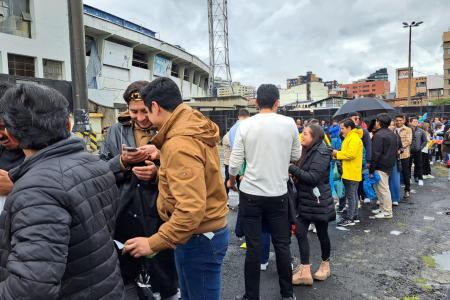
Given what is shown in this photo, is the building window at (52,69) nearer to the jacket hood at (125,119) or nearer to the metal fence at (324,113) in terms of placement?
the metal fence at (324,113)

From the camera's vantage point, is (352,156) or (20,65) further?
(20,65)

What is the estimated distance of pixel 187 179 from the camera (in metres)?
2.02

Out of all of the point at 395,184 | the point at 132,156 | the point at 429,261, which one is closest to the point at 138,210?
the point at 132,156

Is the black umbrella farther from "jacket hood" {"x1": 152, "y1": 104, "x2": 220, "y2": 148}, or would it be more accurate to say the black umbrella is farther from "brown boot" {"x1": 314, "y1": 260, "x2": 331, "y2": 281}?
"jacket hood" {"x1": 152, "y1": 104, "x2": 220, "y2": 148}

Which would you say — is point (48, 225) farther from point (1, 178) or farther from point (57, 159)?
point (1, 178)

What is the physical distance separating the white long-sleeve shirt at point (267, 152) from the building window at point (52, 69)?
21.2m

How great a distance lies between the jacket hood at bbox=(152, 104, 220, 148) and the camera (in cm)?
214

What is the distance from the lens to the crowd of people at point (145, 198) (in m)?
1.40

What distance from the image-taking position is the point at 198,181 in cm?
205

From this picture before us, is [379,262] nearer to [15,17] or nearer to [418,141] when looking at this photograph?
[418,141]

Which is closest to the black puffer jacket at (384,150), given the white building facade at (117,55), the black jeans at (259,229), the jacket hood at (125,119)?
the black jeans at (259,229)

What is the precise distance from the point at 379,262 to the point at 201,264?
338 centimetres

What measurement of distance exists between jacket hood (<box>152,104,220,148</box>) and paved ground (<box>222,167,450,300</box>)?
237cm

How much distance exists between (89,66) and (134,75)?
238 inches
